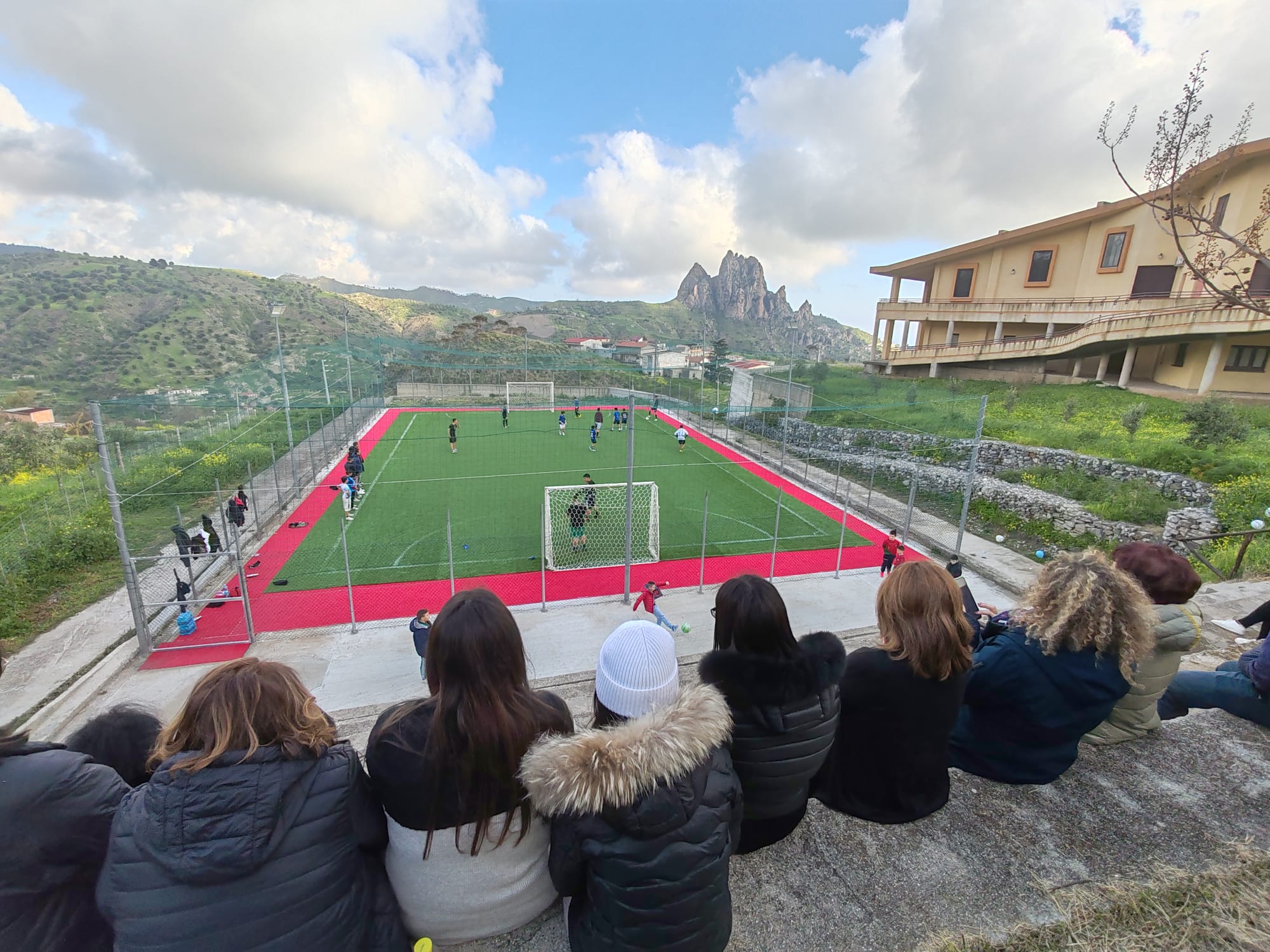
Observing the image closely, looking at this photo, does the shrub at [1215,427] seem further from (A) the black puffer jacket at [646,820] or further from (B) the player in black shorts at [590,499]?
(A) the black puffer jacket at [646,820]

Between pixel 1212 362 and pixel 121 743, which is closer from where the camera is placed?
pixel 121 743

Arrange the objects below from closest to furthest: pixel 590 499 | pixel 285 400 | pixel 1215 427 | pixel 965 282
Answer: pixel 590 499 < pixel 1215 427 < pixel 285 400 < pixel 965 282

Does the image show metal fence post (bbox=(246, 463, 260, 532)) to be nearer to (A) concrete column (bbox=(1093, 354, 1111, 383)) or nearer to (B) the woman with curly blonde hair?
(B) the woman with curly blonde hair

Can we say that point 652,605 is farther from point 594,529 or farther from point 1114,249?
point 1114,249

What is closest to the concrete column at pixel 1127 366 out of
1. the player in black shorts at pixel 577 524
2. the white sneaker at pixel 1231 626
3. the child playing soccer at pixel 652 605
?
the white sneaker at pixel 1231 626

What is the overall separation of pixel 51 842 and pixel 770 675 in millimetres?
2288

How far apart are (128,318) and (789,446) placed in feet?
208

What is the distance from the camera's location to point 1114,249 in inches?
992

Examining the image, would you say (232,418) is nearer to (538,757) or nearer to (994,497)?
(538,757)

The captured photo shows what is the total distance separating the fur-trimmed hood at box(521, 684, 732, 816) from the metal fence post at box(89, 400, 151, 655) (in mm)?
7596

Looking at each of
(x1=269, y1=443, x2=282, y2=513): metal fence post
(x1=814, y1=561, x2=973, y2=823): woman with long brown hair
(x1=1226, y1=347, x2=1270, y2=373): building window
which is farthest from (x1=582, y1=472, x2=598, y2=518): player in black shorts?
(x1=1226, y1=347, x2=1270, y2=373): building window

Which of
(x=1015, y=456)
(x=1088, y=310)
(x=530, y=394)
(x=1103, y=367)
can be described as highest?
(x=1088, y=310)

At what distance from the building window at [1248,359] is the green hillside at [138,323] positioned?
154 ft

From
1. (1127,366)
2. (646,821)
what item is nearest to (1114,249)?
(1127,366)
